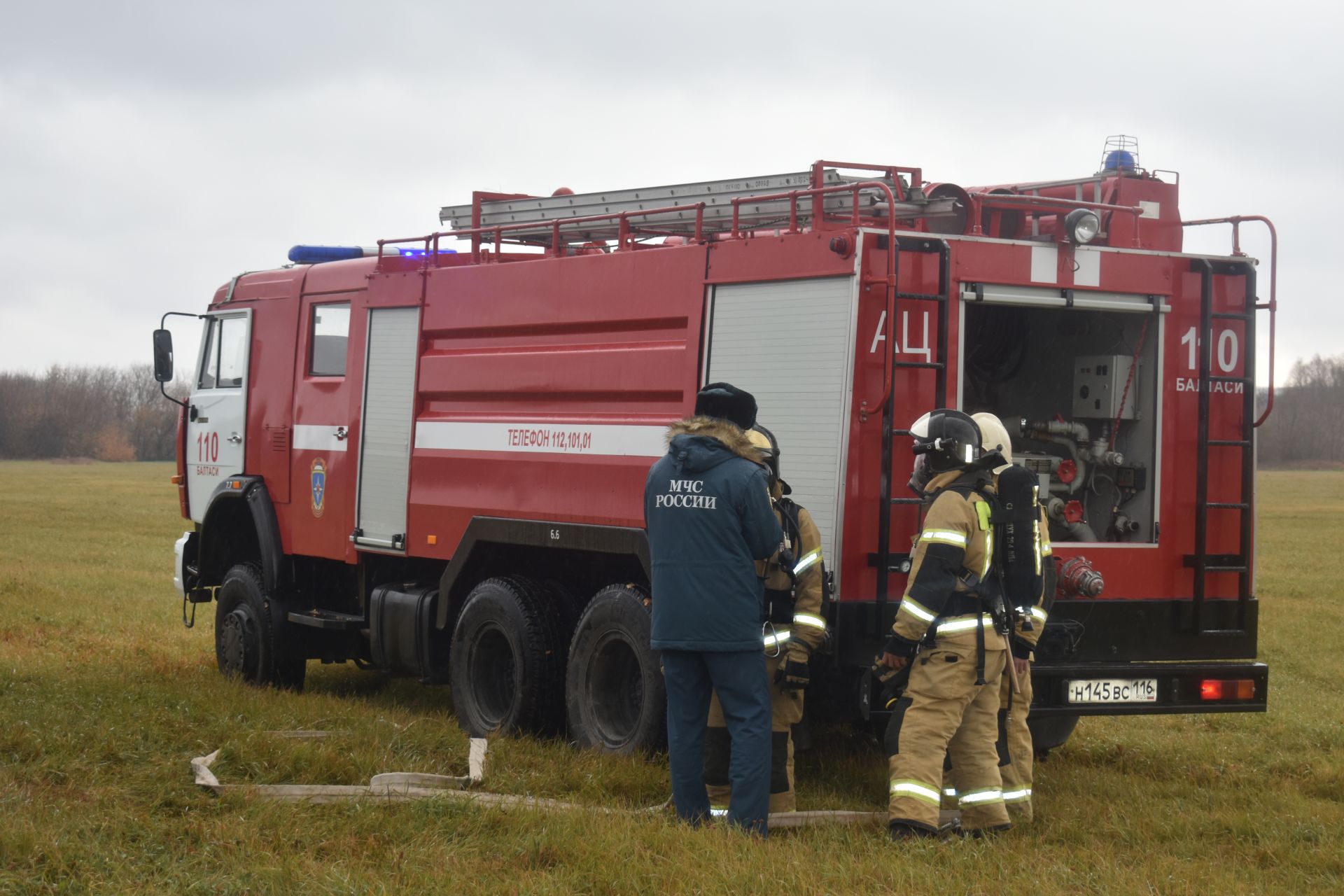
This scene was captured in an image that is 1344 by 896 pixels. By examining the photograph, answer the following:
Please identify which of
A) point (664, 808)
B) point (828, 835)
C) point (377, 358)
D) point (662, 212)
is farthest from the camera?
point (377, 358)

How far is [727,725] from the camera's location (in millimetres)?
6449

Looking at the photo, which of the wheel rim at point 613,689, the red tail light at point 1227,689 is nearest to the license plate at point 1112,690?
the red tail light at point 1227,689

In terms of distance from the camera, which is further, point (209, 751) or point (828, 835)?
point (209, 751)

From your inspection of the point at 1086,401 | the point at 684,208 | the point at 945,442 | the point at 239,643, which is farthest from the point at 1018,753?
the point at 239,643

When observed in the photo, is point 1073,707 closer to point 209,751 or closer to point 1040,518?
point 1040,518

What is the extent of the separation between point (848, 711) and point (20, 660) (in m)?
7.06

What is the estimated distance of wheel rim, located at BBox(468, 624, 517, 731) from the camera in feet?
29.2

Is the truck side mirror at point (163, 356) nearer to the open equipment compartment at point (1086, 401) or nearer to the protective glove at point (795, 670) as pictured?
the open equipment compartment at point (1086, 401)

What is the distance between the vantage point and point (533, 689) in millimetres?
8484

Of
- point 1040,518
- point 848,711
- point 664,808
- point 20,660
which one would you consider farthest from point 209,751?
point 20,660

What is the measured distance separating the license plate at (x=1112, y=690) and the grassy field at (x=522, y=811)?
0.48 metres

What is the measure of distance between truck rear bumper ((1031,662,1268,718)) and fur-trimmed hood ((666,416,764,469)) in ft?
5.85

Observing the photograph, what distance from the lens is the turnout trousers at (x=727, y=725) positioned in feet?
20.4

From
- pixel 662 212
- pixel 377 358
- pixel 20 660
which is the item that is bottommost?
pixel 20 660
